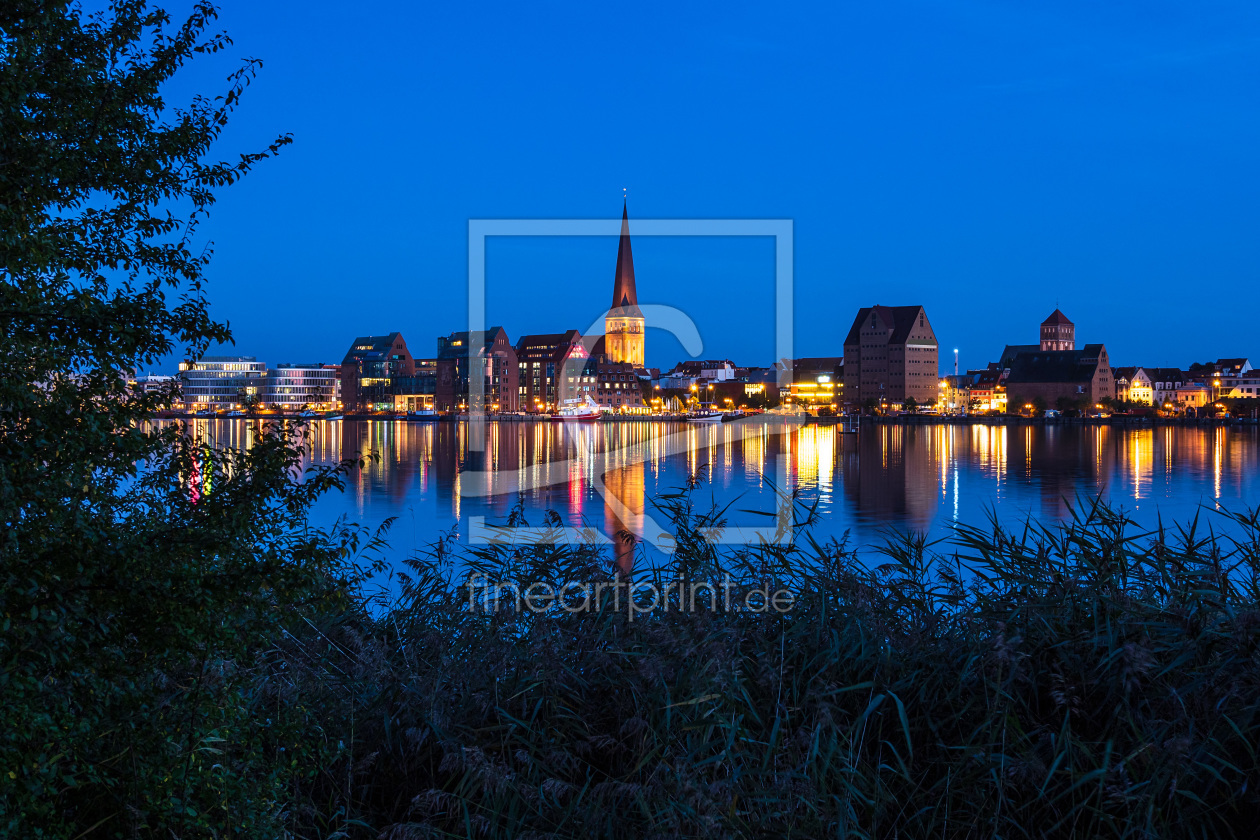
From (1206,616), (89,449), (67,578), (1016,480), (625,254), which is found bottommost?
(1016,480)

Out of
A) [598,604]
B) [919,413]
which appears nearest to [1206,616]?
[598,604]

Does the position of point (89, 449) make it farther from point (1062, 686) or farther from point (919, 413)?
point (919, 413)

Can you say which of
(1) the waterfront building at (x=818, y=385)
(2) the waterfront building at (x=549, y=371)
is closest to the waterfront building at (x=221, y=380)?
(2) the waterfront building at (x=549, y=371)

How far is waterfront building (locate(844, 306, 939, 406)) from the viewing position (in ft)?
541

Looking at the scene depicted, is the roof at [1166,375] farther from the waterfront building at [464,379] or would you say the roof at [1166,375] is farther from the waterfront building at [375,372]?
the waterfront building at [375,372]

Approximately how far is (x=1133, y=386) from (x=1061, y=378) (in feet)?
57.6

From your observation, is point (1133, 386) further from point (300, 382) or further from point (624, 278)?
point (300, 382)

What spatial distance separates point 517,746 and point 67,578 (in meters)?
2.06

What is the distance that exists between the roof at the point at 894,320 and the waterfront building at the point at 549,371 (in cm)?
4801

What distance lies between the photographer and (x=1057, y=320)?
196 metres

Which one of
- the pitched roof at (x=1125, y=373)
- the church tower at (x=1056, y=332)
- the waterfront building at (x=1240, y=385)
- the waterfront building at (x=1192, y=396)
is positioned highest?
the church tower at (x=1056, y=332)

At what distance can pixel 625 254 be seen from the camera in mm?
189750

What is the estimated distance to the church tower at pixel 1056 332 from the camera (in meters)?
196

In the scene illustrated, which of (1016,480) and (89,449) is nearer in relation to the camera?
(89,449)
